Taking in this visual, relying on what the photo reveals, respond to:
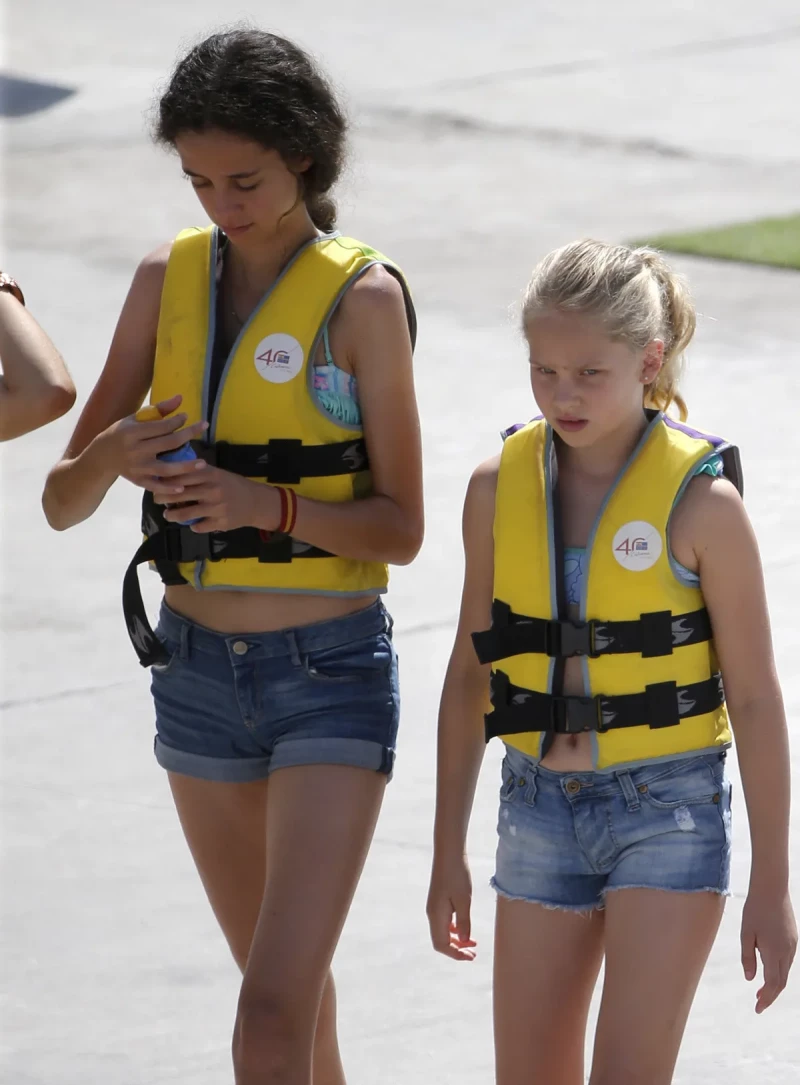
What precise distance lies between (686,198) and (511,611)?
8457mm

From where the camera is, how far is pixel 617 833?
2969 millimetres

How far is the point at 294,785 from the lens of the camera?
10.3ft

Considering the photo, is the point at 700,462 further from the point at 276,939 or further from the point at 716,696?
the point at 276,939

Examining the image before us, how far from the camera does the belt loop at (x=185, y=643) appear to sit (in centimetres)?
331

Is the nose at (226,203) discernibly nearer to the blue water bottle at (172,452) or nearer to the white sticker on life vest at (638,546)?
the blue water bottle at (172,452)

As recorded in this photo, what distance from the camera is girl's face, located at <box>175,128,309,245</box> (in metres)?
3.19

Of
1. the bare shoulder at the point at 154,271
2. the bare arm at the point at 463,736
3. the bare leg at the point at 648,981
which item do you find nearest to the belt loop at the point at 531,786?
the bare arm at the point at 463,736

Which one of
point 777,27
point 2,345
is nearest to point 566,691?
point 2,345

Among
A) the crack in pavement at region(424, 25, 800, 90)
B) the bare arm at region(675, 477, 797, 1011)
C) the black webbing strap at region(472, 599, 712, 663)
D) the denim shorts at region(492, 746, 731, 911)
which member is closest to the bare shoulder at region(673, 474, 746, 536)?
the bare arm at region(675, 477, 797, 1011)

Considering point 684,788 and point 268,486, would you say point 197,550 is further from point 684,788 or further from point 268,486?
point 684,788

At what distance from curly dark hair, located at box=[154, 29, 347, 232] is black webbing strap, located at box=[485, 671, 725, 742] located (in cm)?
99

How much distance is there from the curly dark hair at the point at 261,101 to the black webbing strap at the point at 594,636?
0.87m

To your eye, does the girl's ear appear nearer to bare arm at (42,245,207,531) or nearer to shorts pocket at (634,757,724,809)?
shorts pocket at (634,757,724,809)

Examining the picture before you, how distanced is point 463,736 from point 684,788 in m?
0.38
